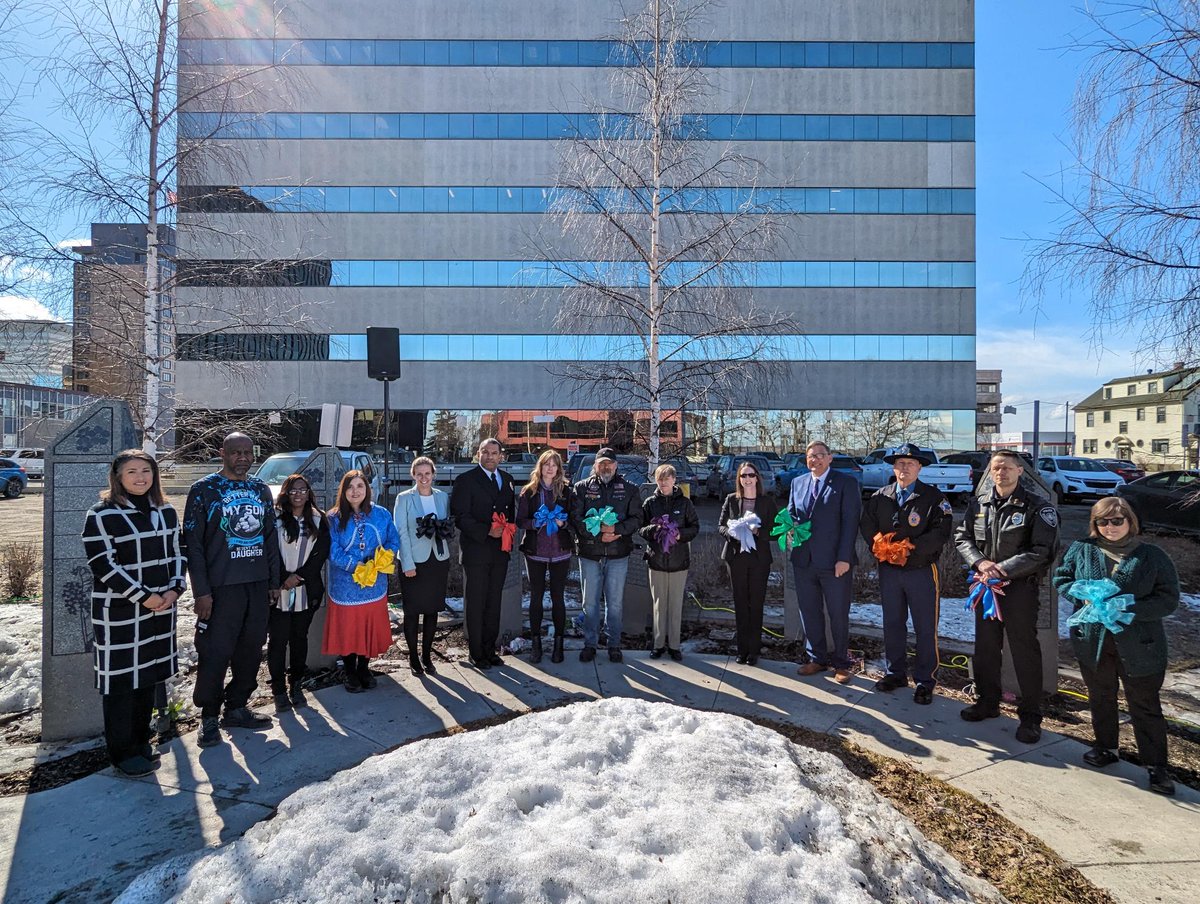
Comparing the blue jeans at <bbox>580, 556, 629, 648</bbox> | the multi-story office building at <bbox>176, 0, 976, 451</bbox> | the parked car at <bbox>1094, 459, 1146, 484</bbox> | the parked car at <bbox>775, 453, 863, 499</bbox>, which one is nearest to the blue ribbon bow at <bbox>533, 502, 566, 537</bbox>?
the blue jeans at <bbox>580, 556, 629, 648</bbox>

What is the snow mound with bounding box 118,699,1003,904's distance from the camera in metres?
2.28

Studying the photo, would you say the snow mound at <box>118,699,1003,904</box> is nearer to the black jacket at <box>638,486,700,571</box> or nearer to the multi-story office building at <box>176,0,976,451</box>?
the black jacket at <box>638,486,700,571</box>

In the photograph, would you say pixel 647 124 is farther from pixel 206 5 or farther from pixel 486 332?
pixel 486 332

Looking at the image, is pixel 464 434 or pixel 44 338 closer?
pixel 44 338

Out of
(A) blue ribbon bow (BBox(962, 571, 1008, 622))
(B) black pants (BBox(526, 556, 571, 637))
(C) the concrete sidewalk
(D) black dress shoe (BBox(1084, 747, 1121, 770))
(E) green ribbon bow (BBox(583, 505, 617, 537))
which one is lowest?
(C) the concrete sidewalk

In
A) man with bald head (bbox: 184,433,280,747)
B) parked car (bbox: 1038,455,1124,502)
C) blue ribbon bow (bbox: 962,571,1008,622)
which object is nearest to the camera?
man with bald head (bbox: 184,433,280,747)

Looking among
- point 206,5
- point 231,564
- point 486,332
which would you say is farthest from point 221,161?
point 486,332

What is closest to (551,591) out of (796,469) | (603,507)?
(603,507)

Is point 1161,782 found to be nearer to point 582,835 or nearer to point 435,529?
point 582,835

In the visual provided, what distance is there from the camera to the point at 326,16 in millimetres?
30266

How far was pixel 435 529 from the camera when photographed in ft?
18.5

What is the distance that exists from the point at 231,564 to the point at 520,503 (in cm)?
250

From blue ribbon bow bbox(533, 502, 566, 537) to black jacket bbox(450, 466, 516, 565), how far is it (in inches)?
13.9

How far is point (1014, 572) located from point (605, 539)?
10.8ft
